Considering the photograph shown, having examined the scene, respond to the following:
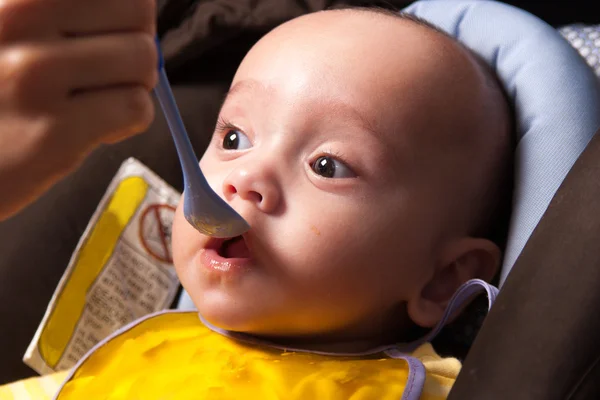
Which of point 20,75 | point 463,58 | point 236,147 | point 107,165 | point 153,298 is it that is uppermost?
point 20,75

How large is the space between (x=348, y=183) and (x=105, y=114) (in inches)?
16.7

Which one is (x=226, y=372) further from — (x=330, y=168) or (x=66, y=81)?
(x=66, y=81)

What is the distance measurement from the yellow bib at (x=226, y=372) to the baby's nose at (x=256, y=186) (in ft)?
0.67

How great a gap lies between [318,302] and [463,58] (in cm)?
43

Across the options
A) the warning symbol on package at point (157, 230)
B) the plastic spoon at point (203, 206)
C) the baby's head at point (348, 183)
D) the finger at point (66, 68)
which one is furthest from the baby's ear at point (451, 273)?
the finger at point (66, 68)

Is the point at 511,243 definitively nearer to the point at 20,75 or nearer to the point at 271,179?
the point at 271,179

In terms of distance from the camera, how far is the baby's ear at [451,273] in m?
0.99

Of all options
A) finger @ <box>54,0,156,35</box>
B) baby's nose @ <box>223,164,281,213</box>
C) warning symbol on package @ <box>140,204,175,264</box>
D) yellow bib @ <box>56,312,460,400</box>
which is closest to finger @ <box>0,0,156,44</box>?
finger @ <box>54,0,156,35</box>

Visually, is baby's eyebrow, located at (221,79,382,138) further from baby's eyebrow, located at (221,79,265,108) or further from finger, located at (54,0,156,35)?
finger, located at (54,0,156,35)

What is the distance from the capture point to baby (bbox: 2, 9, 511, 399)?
86cm

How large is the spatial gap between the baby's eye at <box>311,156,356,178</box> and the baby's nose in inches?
2.6

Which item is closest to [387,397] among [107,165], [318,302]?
[318,302]

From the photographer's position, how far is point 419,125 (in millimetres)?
930

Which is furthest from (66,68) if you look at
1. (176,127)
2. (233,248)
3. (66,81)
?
(233,248)
